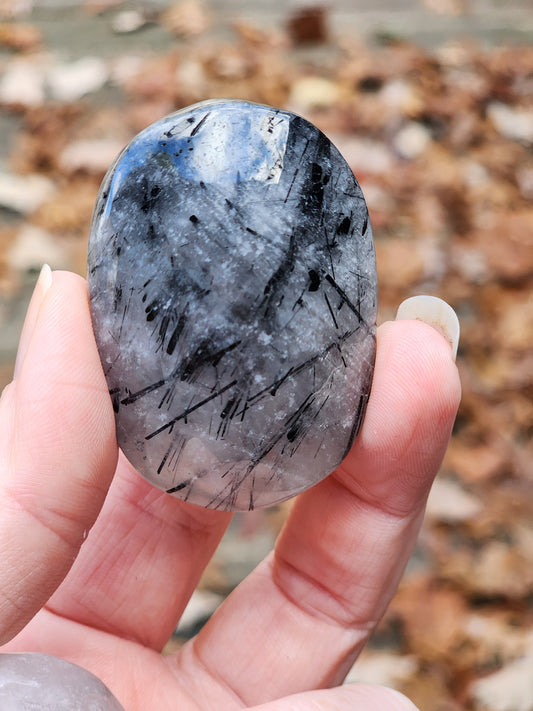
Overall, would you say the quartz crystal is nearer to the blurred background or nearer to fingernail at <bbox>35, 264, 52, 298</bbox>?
fingernail at <bbox>35, 264, 52, 298</bbox>

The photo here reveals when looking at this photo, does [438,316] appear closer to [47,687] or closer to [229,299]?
[229,299]

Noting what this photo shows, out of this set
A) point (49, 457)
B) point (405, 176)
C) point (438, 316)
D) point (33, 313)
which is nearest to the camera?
point (49, 457)

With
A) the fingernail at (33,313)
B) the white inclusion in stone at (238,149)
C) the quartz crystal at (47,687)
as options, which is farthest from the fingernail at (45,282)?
the quartz crystal at (47,687)

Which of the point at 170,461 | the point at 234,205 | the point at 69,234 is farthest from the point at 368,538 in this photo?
the point at 69,234

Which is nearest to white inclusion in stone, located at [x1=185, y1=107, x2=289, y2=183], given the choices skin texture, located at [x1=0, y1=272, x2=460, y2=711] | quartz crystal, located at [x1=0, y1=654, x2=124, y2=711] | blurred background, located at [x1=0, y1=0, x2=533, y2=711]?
skin texture, located at [x1=0, y1=272, x2=460, y2=711]

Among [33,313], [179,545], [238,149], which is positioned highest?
[238,149]

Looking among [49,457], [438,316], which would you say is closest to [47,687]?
[49,457]

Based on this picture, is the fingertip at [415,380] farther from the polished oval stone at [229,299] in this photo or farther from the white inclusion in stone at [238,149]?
the white inclusion in stone at [238,149]
